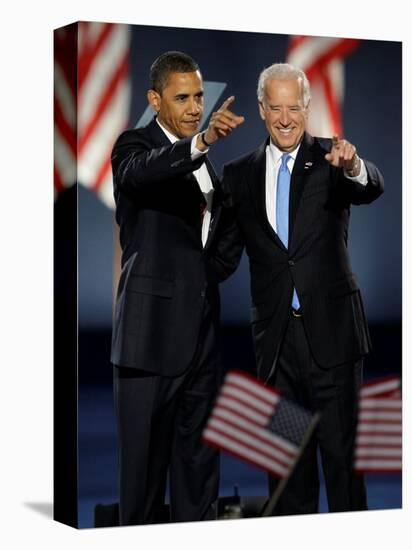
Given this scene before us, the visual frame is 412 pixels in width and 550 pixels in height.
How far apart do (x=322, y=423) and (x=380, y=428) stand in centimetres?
49

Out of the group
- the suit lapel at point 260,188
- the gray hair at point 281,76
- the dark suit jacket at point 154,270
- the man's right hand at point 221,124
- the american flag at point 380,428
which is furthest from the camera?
the american flag at point 380,428

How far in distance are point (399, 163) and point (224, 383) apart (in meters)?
1.82

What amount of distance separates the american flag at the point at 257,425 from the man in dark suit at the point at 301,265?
0.08 meters

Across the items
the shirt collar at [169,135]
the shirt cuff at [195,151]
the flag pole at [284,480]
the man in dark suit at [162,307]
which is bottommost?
the flag pole at [284,480]

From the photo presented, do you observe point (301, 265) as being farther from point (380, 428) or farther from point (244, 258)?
point (380, 428)

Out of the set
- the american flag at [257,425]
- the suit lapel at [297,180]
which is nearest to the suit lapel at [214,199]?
the suit lapel at [297,180]

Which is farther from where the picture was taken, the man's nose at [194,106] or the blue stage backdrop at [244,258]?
the man's nose at [194,106]

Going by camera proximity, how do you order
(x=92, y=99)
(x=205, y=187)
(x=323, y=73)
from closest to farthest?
1. (x=92, y=99)
2. (x=205, y=187)
3. (x=323, y=73)

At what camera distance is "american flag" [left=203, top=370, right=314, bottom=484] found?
9.92 meters

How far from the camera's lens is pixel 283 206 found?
32.7 ft

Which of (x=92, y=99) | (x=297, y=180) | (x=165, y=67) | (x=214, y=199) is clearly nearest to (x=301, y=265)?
(x=297, y=180)

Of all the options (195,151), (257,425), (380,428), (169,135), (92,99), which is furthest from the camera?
(380,428)

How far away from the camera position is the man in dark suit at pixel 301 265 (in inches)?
391

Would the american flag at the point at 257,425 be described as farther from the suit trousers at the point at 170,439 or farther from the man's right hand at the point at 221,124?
the man's right hand at the point at 221,124
